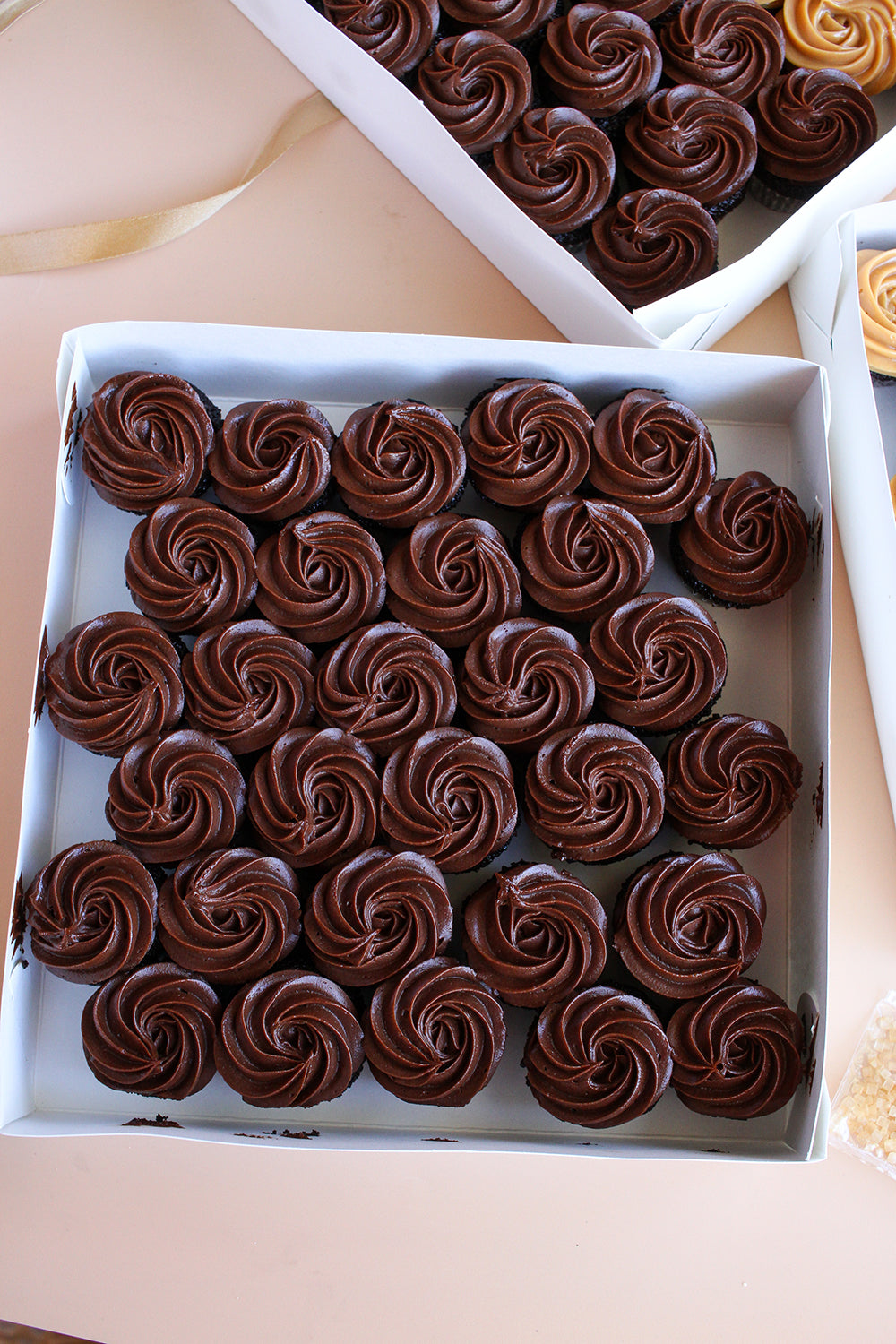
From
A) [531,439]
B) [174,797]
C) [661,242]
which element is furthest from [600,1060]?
[661,242]

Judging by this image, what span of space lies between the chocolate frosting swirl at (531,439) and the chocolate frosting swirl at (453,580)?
9 cm

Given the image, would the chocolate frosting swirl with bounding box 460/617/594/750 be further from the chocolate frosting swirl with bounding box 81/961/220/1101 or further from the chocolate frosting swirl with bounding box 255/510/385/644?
the chocolate frosting swirl with bounding box 81/961/220/1101

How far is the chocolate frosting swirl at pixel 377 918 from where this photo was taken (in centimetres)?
162

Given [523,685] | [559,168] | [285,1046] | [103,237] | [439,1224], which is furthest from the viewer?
[103,237]

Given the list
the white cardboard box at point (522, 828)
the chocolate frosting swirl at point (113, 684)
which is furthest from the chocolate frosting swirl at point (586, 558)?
the chocolate frosting swirl at point (113, 684)

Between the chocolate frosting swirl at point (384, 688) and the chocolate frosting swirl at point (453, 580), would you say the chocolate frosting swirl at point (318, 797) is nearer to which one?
the chocolate frosting swirl at point (384, 688)

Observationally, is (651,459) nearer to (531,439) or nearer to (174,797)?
(531,439)

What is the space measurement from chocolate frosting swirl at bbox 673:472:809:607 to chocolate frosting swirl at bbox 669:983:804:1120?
2.08 feet

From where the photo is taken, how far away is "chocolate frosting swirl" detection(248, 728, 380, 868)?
166cm

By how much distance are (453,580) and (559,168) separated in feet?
2.60

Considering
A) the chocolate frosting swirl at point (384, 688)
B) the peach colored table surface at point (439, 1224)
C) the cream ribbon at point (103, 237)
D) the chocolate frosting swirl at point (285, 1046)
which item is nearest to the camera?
the chocolate frosting swirl at point (285, 1046)

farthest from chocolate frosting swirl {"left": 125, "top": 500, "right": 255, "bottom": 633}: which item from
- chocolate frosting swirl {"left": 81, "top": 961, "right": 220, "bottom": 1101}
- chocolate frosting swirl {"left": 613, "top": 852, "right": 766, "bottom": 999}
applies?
chocolate frosting swirl {"left": 613, "top": 852, "right": 766, "bottom": 999}

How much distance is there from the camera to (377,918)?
5.37 feet

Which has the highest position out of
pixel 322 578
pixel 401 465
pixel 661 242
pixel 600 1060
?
pixel 661 242
